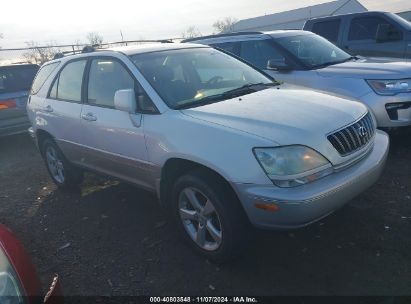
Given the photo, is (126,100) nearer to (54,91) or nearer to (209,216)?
(209,216)

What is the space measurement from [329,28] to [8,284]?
8483 mm

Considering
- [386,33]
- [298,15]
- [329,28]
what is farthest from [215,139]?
[298,15]

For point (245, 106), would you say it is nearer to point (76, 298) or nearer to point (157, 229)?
point (157, 229)

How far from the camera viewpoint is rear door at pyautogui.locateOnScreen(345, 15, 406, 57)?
812 cm

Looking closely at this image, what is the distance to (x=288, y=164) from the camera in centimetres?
279

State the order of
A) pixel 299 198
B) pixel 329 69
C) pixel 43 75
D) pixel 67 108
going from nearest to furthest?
pixel 299 198
pixel 67 108
pixel 43 75
pixel 329 69

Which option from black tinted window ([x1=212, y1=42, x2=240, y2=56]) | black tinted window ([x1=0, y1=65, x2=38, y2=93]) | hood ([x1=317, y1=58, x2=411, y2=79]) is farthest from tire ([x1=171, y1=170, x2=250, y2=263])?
black tinted window ([x1=0, y1=65, x2=38, y2=93])

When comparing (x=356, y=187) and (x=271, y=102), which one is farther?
(x=271, y=102)

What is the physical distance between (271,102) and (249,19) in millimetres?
46330

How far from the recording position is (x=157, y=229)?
160 inches

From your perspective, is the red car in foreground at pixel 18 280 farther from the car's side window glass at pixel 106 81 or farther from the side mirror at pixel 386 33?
the side mirror at pixel 386 33

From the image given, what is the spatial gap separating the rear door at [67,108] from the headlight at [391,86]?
144 inches

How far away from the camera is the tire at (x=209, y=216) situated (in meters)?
3.03

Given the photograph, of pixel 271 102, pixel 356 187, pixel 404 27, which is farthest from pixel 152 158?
pixel 404 27
